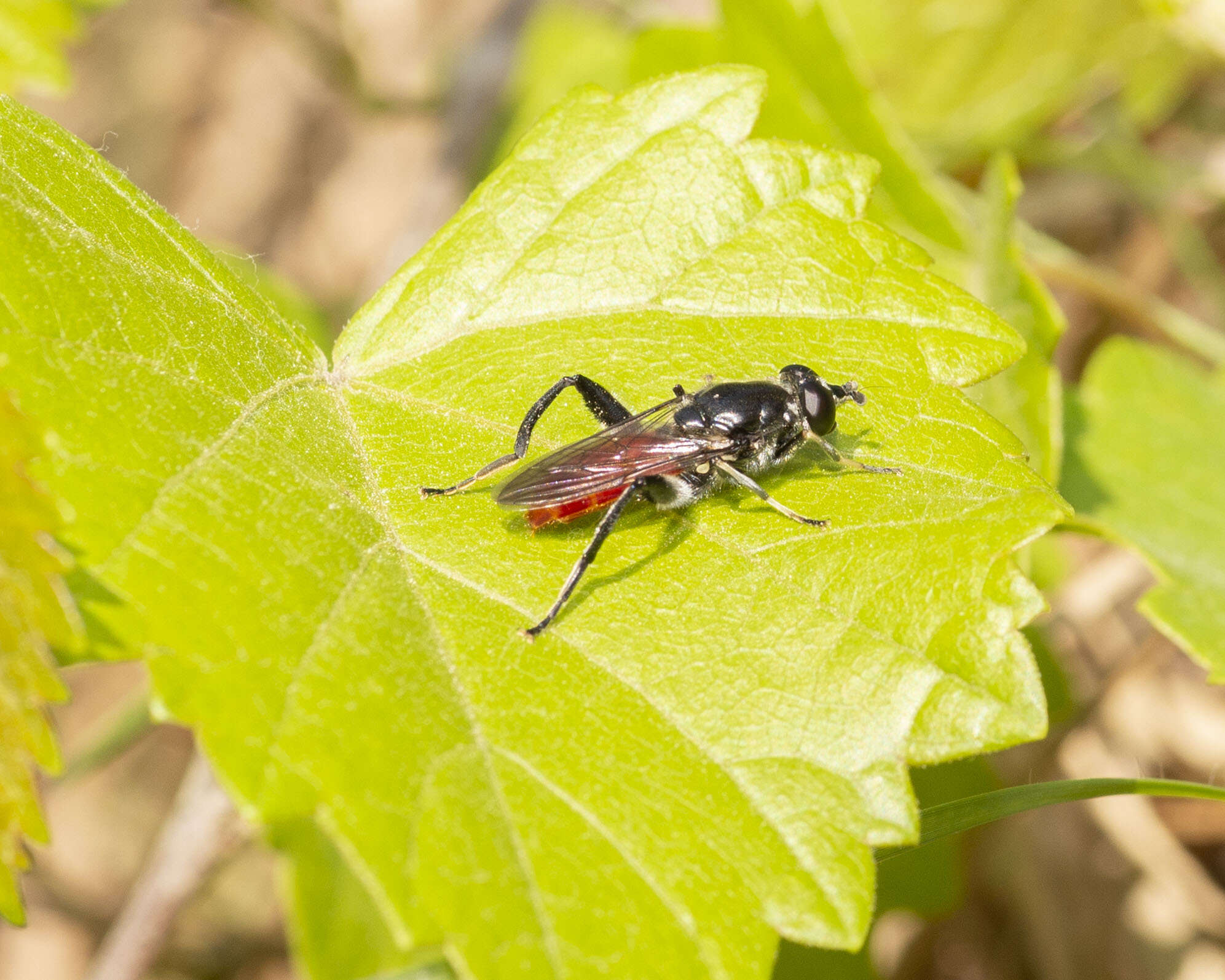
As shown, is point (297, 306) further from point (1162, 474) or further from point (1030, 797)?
point (1030, 797)

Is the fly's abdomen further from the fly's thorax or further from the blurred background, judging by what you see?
the blurred background

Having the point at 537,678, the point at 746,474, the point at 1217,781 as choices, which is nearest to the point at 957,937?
the point at 1217,781

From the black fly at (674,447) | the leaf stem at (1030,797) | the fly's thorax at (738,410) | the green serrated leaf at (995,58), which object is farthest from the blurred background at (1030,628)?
the leaf stem at (1030,797)

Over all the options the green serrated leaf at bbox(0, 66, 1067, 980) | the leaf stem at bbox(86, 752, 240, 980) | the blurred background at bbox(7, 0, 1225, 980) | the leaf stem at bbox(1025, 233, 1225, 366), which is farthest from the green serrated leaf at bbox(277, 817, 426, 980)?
the leaf stem at bbox(1025, 233, 1225, 366)

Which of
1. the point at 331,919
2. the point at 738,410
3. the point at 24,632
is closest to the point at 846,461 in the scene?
A: the point at 738,410

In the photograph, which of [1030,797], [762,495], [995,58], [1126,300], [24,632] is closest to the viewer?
[24,632]

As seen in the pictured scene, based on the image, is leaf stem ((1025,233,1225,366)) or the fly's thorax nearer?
the fly's thorax
